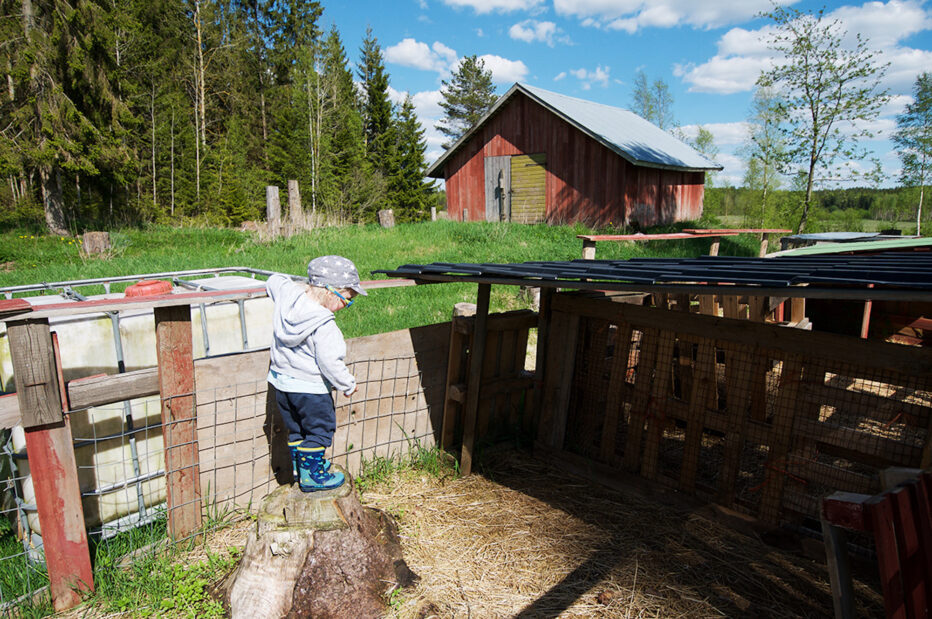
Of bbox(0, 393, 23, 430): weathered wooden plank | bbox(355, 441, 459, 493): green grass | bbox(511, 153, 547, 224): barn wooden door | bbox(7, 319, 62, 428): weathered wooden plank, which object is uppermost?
bbox(511, 153, 547, 224): barn wooden door

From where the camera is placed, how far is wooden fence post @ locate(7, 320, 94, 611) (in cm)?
281

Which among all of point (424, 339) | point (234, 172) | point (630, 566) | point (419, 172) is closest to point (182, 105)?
point (234, 172)

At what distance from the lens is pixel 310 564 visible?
3012 mm

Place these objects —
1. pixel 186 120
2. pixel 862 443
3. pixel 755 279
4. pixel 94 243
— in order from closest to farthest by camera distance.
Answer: pixel 755 279 → pixel 862 443 → pixel 94 243 → pixel 186 120

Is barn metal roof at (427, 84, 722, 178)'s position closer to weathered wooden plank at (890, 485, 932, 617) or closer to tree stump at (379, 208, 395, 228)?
tree stump at (379, 208, 395, 228)

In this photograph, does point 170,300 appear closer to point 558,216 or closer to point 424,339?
point 424,339

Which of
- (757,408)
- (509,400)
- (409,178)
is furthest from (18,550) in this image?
(409,178)

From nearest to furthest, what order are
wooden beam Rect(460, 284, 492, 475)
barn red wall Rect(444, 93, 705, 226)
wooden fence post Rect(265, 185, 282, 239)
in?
wooden beam Rect(460, 284, 492, 475) → wooden fence post Rect(265, 185, 282, 239) → barn red wall Rect(444, 93, 705, 226)

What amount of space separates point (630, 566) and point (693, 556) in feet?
1.45

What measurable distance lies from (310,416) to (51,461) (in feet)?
4.44

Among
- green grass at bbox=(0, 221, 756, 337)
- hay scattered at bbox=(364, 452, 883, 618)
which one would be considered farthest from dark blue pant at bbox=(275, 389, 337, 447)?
green grass at bbox=(0, 221, 756, 337)

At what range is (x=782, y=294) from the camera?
251 centimetres

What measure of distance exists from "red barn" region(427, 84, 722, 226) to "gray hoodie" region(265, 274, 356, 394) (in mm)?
16615

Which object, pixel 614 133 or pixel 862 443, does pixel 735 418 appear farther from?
pixel 614 133
